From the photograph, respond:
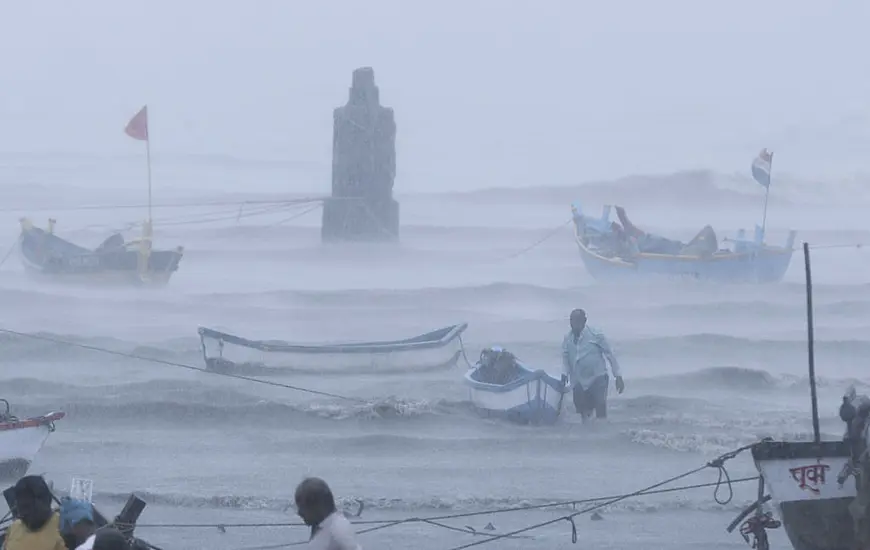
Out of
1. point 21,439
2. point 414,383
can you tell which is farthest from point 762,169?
point 21,439

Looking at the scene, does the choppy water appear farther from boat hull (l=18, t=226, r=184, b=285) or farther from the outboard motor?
the outboard motor

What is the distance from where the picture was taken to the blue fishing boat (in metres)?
18.9

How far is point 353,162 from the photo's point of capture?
70.5ft

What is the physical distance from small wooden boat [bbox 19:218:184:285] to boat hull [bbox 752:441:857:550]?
15.6 m

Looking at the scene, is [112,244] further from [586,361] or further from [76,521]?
[76,521]

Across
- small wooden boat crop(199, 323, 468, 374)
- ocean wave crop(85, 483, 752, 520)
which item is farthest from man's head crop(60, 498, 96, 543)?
small wooden boat crop(199, 323, 468, 374)

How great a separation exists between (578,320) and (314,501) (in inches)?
236

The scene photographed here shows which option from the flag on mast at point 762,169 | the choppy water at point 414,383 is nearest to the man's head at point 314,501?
the choppy water at point 414,383

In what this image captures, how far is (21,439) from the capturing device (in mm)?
7527

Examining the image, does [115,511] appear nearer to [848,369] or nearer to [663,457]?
[663,457]

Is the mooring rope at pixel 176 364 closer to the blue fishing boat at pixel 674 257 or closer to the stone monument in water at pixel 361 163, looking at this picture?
the stone monument in water at pixel 361 163

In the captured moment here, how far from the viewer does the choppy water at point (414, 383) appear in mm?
8820

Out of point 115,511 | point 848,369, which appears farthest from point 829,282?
point 115,511

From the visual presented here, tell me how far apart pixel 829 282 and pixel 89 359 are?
12.8 m
